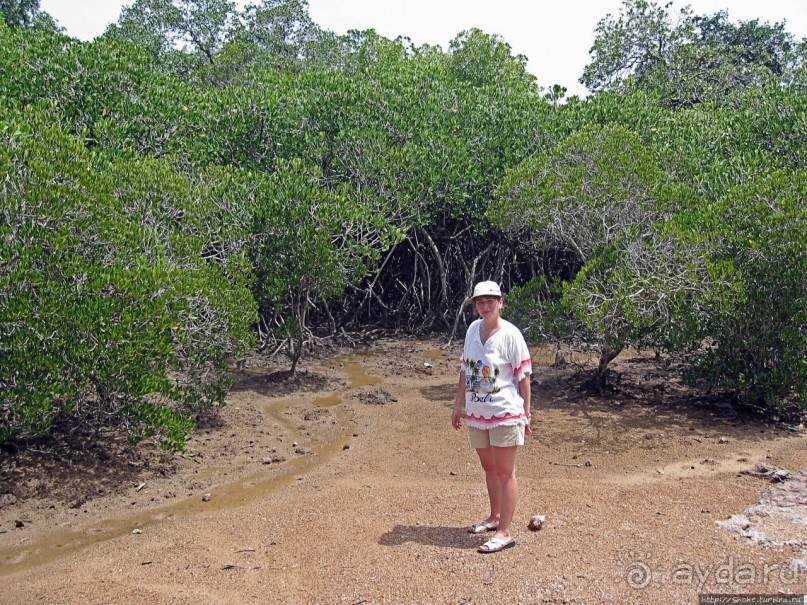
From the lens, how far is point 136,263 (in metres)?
6.30

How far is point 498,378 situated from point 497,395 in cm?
9

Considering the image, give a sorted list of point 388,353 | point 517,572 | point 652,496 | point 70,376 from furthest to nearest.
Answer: point 388,353, point 70,376, point 652,496, point 517,572

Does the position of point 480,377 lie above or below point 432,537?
above

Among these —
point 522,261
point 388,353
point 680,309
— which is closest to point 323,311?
point 388,353

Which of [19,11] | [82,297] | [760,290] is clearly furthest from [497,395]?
[19,11]

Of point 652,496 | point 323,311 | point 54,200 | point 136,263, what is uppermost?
point 54,200

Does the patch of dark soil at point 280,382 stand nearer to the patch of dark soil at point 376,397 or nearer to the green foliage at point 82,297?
the patch of dark soil at point 376,397

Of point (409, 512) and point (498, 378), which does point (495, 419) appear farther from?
point (409, 512)

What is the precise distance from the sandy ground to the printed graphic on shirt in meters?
0.92

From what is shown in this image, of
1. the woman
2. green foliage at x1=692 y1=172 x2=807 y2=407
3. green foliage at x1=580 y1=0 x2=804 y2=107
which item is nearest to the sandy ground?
the woman

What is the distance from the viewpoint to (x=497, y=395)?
Answer: 4.12 meters

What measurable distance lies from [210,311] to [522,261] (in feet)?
27.2

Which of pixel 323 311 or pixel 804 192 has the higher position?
pixel 804 192

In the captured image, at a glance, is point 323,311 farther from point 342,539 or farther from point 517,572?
point 517,572
